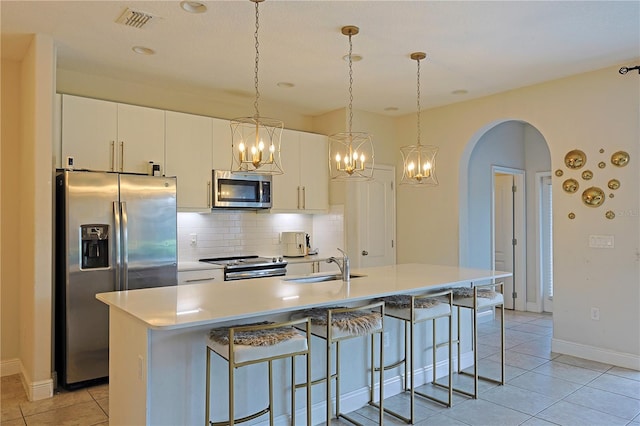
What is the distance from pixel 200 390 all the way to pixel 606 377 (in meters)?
3.52

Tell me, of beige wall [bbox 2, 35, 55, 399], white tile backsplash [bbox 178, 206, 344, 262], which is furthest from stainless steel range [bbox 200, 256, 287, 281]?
beige wall [bbox 2, 35, 55, 399]

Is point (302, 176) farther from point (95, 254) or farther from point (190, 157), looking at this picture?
point (95, 254)

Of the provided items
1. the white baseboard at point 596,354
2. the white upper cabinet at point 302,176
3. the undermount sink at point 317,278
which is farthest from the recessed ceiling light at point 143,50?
the white baseboard at point 596,354

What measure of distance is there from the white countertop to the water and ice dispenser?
1008 millimetres

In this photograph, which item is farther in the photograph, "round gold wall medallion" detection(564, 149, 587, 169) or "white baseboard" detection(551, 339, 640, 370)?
"round gold wall medallion" detection(564, 149, 587, 169)

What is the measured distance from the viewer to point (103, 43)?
371 cm

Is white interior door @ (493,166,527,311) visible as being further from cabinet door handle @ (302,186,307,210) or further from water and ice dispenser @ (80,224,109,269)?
water and ice dispenser @ (80,224,109,269)

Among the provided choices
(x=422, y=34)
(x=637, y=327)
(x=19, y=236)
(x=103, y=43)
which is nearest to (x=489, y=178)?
(x=637, y=327)

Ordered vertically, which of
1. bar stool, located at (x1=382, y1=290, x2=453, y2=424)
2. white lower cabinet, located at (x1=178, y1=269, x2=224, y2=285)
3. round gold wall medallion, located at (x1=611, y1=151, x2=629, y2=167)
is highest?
round gold wall medallion, located at (x1=611, y1=151, x2=629, y2=167)

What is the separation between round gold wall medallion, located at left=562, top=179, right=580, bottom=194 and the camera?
4.56 m

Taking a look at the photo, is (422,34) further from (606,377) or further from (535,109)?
(606,377)

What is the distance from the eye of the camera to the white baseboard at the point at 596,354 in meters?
4.17

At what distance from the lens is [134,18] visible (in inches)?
128

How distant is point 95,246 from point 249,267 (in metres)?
1.53
